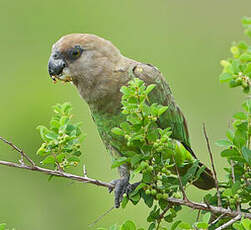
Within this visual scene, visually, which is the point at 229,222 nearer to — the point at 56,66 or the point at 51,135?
the point at 51,135

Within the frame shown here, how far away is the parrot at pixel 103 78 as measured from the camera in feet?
9.32

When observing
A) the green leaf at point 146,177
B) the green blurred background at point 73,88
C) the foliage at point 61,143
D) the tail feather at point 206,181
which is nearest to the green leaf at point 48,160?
the foliage at point 61,143

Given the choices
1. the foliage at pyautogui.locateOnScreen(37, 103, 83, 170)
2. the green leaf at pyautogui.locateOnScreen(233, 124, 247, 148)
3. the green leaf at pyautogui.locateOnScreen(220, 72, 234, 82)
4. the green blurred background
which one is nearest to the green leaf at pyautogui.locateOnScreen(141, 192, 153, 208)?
the foliage at pyautogui.locateOnScreen(37, 103, 83, 170)

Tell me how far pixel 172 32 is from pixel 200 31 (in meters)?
0.34

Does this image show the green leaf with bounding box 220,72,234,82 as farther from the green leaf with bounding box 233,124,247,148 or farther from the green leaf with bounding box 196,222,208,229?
the green leaf with bounding box 196,222,208,229

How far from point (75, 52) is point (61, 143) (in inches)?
34.4

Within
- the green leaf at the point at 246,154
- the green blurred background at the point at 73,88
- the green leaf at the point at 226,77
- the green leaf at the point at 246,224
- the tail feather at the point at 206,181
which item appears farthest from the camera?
the green blurred background at the point at 73,88

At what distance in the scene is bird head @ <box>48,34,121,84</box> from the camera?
287 cm

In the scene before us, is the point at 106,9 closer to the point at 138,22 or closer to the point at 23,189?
the point at 138,22

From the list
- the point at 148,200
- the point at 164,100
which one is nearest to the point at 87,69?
the point at 164,100

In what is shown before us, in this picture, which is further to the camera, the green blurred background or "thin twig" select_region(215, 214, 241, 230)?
the green blurred background

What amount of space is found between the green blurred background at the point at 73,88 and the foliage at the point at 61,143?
83.3 inches

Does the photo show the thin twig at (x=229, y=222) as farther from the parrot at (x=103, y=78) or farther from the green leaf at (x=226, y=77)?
the parrot at (x=103, y=78)

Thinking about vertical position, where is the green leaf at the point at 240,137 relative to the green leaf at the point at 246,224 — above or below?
above
